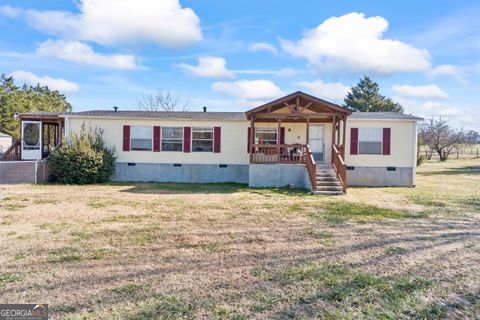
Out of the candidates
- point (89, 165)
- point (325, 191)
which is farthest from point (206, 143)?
point (325, 191)

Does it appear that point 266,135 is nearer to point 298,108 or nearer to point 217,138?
point 217,138

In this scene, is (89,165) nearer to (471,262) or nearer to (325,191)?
(325,191)

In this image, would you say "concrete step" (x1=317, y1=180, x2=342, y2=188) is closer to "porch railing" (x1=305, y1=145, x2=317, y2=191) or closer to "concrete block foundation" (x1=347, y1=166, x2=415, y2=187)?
"porch railing" (x1=305, y1=145, x2=317, y2=191)

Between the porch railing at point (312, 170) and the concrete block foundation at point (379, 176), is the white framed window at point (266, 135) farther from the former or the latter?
the concrete block foundation at point (379, 176)

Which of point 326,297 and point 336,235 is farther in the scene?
point 336,235

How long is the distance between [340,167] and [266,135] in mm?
4331

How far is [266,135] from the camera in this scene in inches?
574

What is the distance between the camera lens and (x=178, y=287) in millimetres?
3574

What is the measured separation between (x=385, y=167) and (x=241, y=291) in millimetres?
12346

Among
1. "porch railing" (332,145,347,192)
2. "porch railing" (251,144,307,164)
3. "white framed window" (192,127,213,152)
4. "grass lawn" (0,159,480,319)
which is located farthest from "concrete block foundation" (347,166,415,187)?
"white framed window" (192,127,213,152)

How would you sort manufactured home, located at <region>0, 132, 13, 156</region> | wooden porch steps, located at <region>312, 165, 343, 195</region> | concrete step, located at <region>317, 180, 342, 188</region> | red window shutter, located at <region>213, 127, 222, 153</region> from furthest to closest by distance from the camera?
manufactured home, located at <region>0, 132, 13, 156</region> → red window shutter, located at <region>213, 127, 222, 153</region> → concrete step, located at <region>317, 180, 342, 188</region> → wooden porch steps, located at <region>312, 165, 343, 195</region>

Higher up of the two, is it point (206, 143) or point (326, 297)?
point (206, 143)

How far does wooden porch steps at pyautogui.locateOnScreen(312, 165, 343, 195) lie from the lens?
35.5ft

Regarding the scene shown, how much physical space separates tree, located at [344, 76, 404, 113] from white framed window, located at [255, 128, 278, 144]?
24.3 m
